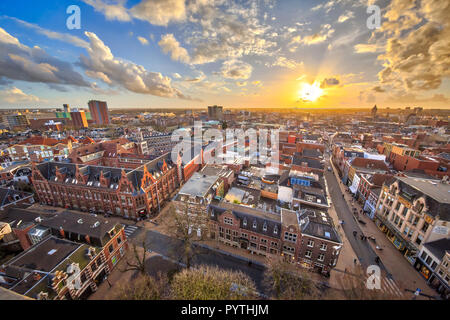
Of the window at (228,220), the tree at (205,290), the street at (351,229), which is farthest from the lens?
the window at (228,220)

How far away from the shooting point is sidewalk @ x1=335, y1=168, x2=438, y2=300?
29.3 m

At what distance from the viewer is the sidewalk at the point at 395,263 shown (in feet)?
96.2

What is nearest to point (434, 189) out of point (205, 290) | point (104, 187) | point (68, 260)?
point (205, 290)

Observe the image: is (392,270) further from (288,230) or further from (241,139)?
(241,139)

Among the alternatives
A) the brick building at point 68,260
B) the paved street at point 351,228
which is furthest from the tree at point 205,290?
the paved street at point 351,228

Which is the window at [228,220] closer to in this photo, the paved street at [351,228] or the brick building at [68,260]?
the brick building at [68,260]

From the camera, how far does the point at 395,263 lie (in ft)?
110

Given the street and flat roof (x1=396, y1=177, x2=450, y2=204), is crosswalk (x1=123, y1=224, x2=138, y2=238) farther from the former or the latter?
flat roof (x1=396, y1=177, x2=450, y2=204)

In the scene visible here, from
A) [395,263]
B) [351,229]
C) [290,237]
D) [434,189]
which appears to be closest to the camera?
[290,237]

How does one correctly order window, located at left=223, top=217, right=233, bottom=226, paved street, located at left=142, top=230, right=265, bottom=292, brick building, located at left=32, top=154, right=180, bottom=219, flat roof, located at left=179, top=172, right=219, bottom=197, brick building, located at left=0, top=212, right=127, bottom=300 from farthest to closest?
brick building, located at left=32, top=154, right=180, bottom=219, flat roof, located at left=179, top=172, right=219, bottom=197, window, located at left=223, top=217, right=233, bottom=226, paved street, located at left=142, top=230, right=265, bottom=292, brick building, located at left=0, top=212, right=127, bottom=300

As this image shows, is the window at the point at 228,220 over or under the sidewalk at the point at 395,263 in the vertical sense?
over

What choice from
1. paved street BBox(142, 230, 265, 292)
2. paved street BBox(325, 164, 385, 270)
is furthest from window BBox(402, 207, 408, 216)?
paved street BBox(142, 230, 265, 292)

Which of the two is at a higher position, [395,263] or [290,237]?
[290,237]

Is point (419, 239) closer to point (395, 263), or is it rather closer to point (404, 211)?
point (404, 211)
